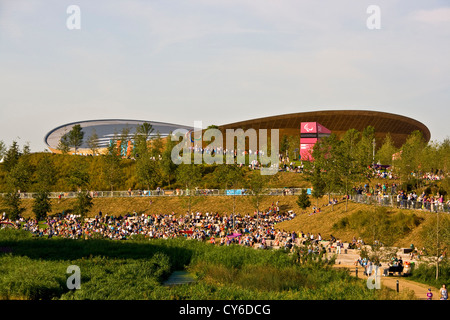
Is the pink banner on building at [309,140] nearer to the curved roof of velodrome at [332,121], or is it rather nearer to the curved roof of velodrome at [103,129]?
the curved roof of velodrome at [332,121]

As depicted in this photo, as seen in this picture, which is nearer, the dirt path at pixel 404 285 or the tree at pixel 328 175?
the dirt path at pixel 404 285

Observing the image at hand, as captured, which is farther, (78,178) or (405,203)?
(78,178)

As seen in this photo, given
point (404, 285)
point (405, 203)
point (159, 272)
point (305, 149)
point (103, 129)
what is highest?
point (103, 129)

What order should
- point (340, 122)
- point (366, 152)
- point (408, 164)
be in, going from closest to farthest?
point (408, 164) < point (366, 152) < point (340, 122)

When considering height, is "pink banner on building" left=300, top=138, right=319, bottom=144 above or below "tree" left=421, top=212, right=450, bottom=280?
above

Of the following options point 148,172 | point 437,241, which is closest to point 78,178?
point 148,172

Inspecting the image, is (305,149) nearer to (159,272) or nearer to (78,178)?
(78,178)

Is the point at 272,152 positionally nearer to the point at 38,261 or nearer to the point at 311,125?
the point at 311,125

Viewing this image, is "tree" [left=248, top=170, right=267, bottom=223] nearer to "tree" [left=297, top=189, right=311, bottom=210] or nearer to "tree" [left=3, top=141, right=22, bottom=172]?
"tree" [left=297, top=189, right=311, bottom=210]

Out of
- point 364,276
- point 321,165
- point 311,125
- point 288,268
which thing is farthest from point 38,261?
point 311,125

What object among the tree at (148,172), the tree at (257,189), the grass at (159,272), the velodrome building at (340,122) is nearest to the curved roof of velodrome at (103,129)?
the velodrome building at (340,122)

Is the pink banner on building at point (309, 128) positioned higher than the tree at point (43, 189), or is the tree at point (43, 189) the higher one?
the pink banner on building at point (309, 128)

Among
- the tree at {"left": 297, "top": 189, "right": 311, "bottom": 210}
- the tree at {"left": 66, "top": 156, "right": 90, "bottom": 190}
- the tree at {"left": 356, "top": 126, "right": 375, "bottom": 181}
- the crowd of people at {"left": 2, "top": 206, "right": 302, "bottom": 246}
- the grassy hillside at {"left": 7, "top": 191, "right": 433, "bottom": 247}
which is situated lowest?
the crowd of people at {"left": 2, "top": 206, "right": 302, "bottom": 246}

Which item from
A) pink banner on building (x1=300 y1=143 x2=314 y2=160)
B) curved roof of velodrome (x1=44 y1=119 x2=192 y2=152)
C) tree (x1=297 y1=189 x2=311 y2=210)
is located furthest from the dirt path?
curved roof of velodrome (x1=44 y1=119 x2=192 y2=152)
